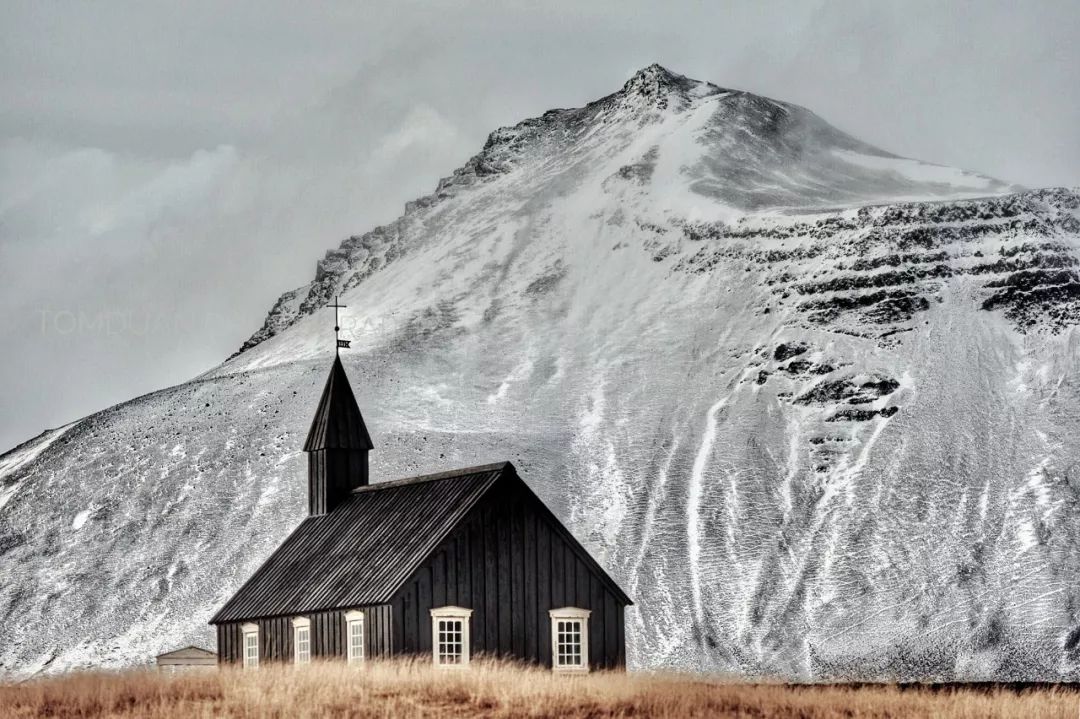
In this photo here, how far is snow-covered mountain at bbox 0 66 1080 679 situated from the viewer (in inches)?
4353

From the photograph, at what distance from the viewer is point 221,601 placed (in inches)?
4456

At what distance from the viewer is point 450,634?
135ft

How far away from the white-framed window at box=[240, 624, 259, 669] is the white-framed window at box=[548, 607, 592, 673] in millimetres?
8729

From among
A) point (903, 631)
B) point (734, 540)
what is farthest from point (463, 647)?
point (734, 540)

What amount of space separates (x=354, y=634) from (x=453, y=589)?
8.55 feet

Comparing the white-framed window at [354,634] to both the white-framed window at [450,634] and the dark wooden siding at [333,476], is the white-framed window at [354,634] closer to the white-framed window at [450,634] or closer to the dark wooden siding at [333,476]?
the white-framed window at [450,634]

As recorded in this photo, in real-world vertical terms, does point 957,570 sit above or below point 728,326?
below

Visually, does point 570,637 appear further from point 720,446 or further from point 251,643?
point 720,446

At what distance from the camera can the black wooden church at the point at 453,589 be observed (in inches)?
1613

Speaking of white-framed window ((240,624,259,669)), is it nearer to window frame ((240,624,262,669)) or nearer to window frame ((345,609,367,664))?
window frame ((240,624,262,669))

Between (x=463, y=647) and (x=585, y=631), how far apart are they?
346cm

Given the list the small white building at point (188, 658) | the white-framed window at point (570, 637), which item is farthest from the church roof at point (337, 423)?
the small white building at point (188, 658)

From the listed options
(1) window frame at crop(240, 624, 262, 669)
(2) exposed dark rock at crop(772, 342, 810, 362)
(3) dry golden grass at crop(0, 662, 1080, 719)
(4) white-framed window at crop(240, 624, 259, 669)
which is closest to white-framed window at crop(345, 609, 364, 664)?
(1) window frame at crop(240, 624, 262, 669)

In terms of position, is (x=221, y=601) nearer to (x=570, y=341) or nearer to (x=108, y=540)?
(x=108, y=540)
